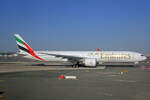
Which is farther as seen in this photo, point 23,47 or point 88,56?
point 23,47

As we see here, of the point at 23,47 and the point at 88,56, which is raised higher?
the point at 23,47

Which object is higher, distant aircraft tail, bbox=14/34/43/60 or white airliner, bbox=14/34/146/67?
distant aircraft tail, bbox=14/34/43/60

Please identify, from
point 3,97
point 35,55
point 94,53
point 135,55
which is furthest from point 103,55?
point 3,97

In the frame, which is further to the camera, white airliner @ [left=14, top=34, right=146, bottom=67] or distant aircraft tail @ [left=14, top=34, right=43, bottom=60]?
distant aircraft tail @ [left=14, top=34, right=43, bottom=60]

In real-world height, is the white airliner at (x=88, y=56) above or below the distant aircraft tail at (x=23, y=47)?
below

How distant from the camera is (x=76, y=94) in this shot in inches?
388

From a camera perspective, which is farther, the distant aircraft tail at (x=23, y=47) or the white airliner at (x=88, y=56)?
the distant aircraft tail at (x=23, y=47)

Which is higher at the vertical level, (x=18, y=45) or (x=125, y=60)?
(x=18, y=45)

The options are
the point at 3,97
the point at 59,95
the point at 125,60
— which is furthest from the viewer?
the point at 125,60

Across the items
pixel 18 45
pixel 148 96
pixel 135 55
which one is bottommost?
pixel 148 96

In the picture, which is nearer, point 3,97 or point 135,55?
point 3,97

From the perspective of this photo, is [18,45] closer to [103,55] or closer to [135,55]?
[103,55]

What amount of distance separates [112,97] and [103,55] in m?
22.1

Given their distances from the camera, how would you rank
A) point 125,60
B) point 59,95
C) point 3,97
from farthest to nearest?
point 125,60
point 59,95
point 3,97
